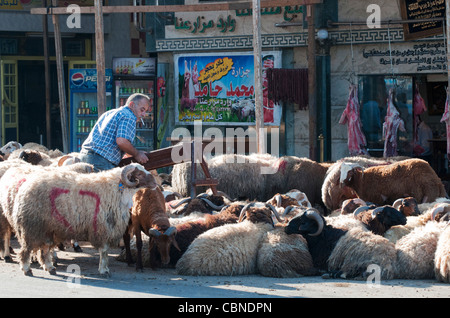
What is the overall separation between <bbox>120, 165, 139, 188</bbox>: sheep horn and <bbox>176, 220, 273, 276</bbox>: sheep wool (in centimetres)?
97

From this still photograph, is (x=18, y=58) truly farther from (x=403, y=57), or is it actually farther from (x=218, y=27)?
(x=403, y=57)

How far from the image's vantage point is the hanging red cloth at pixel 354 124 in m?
16.0

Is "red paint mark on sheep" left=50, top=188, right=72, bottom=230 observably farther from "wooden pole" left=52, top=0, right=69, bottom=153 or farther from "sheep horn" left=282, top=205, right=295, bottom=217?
"wooden pole" left=52, top=0, right=69, bottom=153

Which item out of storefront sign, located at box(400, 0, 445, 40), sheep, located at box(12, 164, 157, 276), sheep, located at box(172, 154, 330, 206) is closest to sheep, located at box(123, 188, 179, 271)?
sheep, located at box(12, 164, 157, 276)

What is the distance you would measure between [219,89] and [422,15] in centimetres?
478

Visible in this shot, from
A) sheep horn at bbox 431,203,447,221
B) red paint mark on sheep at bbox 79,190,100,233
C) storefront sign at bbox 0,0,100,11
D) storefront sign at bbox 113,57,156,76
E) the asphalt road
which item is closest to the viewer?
the asphalt road

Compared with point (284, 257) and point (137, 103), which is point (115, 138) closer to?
point (137, 103)

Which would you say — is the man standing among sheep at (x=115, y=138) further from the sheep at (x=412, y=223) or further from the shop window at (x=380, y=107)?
the shop window at (x=380, y=107)

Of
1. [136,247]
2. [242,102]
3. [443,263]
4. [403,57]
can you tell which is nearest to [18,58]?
[242,102]

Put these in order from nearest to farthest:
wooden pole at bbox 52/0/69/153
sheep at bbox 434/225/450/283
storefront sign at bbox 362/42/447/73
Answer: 1. sheep at bbox 434/225/450/283
2. storefront sign at bbox 362/42/447/73
3. wooden pole at bbox 52/0/69/153

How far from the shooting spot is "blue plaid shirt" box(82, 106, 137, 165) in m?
10.0

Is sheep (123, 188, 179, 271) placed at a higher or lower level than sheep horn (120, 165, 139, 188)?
lower

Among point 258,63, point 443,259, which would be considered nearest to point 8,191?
point 443,259

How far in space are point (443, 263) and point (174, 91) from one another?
36.4 ft
